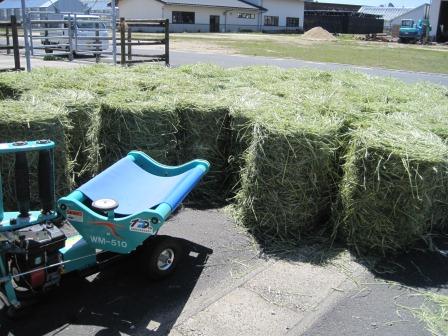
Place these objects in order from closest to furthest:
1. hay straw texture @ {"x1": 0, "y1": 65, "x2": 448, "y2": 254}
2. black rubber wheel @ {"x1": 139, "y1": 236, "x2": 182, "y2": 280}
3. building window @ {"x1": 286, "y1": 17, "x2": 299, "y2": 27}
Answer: black rubber wheel @ {"x1": 139, "y1": 236, "x2": 182, "y2": 280}
hay straw texture @ {"x1": 0, "y1": 65, "x2": 448, "y2": 254}
building window @ {"x1": 286, "y1": 17, "x2": 299, "y2": 27}

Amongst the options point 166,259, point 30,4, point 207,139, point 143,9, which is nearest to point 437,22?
point 143,9

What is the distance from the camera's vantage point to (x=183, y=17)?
203ft

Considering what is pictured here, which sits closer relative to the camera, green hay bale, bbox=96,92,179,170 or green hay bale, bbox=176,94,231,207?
green hay bale, bbox=96,92,179,170

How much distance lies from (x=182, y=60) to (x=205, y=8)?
43.5 m

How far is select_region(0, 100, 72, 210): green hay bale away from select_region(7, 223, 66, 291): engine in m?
1.67

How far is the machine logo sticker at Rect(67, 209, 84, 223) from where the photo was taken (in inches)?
152

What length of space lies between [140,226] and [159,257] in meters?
0.54

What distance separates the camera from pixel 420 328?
378cm

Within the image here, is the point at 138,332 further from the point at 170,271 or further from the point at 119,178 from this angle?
the point at 119,178

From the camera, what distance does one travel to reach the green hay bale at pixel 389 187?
15.0 ft

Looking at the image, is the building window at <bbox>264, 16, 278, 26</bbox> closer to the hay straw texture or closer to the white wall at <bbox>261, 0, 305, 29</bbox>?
the white wall at <bbox>261, 0, 305, 29</bbox>

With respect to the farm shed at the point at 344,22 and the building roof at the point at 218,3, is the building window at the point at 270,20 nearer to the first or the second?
the building roof at the point at 218,3

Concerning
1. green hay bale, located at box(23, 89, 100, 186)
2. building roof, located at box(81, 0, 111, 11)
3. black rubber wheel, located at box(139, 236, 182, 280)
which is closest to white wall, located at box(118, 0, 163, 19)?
building roof, located at box(81, 0, 111, 11)

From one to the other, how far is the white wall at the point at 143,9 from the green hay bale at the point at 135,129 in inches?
2204
